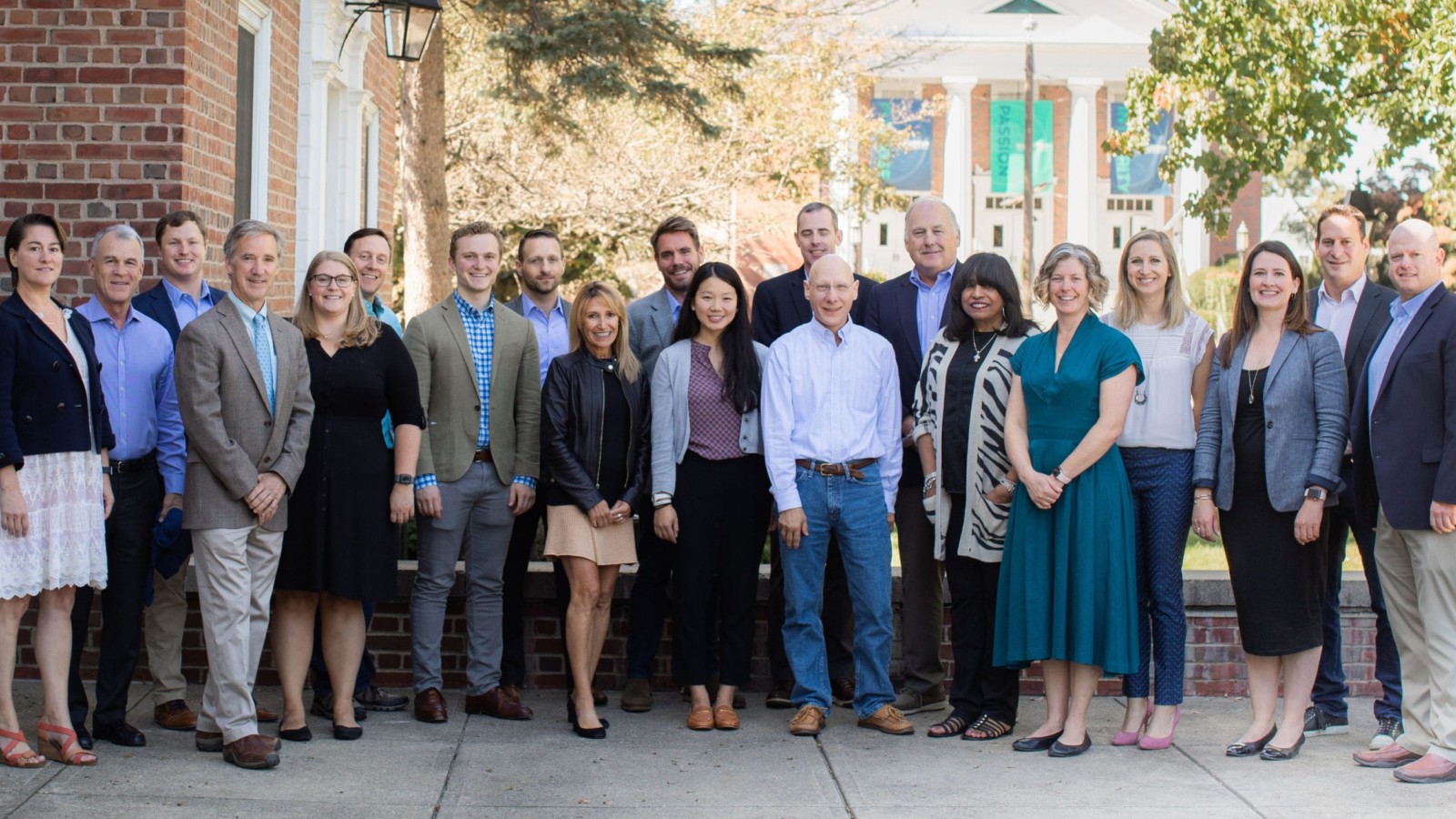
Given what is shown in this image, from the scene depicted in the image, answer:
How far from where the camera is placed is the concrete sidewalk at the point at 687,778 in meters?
5.18

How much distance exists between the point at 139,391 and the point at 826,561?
2973 millimetres

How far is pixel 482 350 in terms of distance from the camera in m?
6.39

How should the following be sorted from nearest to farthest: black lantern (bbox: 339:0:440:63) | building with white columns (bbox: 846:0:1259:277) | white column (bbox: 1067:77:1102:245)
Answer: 1. black lantern (bbox: 339:0:440:63)
2. building with white columns (bbox: 846:0:1259:277)
3. white column (bbox: 1067:77:1102:245)

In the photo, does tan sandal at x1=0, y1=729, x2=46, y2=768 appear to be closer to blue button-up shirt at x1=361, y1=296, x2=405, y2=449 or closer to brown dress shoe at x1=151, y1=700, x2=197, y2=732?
brown dress shoe at x1=151, y1=700, x2=197, y2=732

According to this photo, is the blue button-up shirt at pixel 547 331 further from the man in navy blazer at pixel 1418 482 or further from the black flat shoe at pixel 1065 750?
the man in navy blazer at pixel 1418 482

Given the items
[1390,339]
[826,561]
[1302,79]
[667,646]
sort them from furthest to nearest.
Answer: [1302,79]
[667,646]
[826,561]
[1390,339]

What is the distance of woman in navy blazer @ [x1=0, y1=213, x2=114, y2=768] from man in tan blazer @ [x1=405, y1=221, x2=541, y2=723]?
4.34 feet

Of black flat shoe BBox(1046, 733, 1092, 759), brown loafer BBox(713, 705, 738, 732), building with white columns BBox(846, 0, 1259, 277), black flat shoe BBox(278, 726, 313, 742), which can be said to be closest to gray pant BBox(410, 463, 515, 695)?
black flat shoe BBox(278, 726, 313, 742)

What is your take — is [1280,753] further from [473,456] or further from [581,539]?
[473,456]

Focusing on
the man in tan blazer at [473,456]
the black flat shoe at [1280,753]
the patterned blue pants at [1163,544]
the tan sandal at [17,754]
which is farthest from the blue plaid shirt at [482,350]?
the black flat shoe at [1280,753]

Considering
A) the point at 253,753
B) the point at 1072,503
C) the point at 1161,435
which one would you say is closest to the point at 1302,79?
the point at 1161,435

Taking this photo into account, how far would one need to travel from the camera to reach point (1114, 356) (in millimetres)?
5816

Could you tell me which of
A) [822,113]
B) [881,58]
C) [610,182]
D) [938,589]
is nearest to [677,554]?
[938,589]

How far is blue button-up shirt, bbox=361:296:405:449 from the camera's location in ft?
20.2
